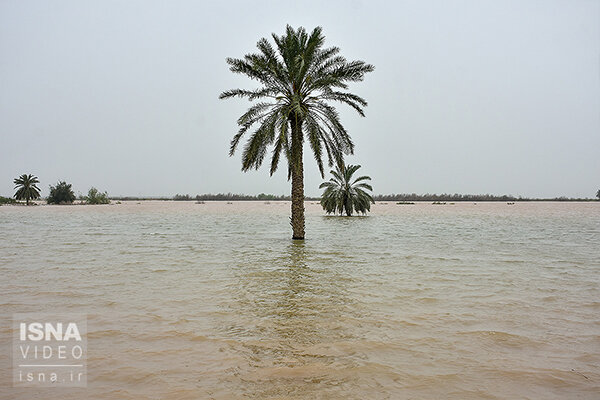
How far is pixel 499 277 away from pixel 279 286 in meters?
4.98

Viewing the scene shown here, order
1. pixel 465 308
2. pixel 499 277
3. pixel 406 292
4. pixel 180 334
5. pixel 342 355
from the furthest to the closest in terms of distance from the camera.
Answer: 1. pixel 499 277
2. pixel 406 292
3. pixel 465 308
4. pixel 180 334
5. pixel 342 355

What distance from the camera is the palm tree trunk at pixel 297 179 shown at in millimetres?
16734

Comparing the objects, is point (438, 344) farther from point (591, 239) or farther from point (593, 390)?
point (591, 239)

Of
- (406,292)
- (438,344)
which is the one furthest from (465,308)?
(438,344)

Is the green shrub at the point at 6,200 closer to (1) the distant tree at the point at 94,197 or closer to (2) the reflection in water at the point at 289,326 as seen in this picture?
(1) the distant tree at the point at 94,197

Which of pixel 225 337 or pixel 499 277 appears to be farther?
pixel 499 277

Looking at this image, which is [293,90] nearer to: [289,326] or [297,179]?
[297,179]

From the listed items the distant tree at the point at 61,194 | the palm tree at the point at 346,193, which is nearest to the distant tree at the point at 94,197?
the distant tree at the point at 61,194

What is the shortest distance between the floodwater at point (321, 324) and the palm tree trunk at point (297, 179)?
18.6ft

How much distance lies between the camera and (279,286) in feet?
25.3

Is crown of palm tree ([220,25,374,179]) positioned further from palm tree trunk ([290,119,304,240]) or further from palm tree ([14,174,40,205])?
palm tree ([14,174,40,205])

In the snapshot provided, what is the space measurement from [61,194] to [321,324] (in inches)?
2865
